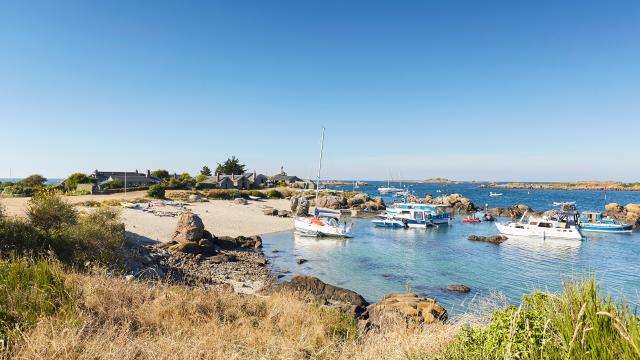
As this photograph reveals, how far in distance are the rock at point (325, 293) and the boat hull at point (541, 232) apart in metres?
32.8

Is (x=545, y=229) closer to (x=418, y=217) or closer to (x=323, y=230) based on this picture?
(x=418, y=217)

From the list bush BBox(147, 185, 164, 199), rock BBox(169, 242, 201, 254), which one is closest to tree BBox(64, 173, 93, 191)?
bush BBox(147, 185, 164, 199)

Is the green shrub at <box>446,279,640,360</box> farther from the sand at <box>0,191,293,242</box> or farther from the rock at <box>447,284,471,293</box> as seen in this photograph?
the sand at <box>0,191,293,242</box>

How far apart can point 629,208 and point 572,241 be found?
31828mm

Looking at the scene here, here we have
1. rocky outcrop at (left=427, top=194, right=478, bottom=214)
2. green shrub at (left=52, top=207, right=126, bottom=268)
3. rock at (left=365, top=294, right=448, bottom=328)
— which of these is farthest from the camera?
rocky outcrop at (left=427, top=194, right=478, bottom=214)

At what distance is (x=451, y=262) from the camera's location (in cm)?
2873

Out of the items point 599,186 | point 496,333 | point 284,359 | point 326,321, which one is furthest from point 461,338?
point 599,186

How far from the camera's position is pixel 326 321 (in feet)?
31.5

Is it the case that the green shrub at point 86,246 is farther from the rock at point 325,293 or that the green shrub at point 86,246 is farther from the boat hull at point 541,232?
the boat hull at point 541,232

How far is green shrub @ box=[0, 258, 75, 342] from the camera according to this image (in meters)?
6.06

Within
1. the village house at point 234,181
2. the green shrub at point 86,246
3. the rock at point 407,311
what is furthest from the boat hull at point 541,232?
the village house at point 234,181

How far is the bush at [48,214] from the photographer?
57.2 feet

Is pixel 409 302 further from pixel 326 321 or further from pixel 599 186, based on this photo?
pixel 599 186

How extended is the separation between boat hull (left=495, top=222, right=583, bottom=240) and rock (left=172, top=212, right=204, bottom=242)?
Result: 1385 inches
